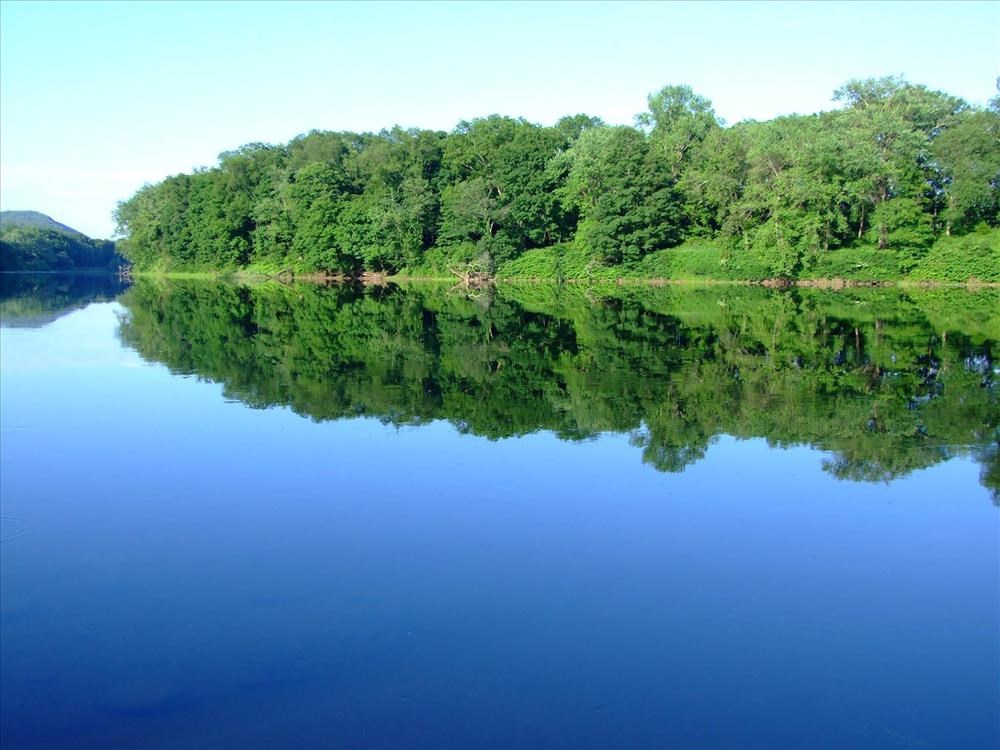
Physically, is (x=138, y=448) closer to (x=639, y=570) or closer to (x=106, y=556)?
(x=106, y=556)

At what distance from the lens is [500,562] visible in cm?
702

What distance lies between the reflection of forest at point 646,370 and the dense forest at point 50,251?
113 meters

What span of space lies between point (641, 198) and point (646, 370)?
42.9m

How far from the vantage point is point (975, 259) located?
161 ft

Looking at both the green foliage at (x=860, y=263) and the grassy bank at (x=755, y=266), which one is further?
the green foliage at (x=860, y=263)

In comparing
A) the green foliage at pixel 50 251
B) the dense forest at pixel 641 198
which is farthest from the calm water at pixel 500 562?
the green foliage at pixel 50 251

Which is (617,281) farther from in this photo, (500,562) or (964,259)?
(500,562)

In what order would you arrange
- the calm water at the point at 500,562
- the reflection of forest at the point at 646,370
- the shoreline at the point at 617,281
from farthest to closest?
the shoreline at the point at 617,281, the reflection of forest at the point at 646,370, the calm water at the point at 500,562

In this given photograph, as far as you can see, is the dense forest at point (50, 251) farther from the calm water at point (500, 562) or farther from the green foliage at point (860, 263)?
the calm water at point (500, 562)

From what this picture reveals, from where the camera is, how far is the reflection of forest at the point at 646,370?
39.2 feet

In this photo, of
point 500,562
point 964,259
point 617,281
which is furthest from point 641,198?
point 500,562

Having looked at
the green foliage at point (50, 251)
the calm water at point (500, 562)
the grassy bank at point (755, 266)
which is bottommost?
the calm water at point (500, 562)

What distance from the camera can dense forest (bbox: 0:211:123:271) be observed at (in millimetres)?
127500

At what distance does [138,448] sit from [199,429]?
1.16 metres
